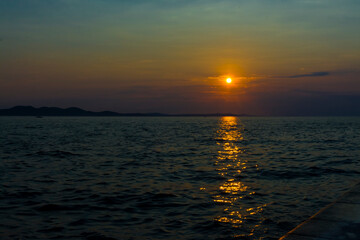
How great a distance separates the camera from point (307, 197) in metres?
13.5

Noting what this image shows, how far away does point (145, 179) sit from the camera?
57.2 feet

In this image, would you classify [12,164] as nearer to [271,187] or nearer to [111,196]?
[111,196]

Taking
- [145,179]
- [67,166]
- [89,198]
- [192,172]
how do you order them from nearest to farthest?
[89,198] → [145,179] → [192,172] → [67,166]

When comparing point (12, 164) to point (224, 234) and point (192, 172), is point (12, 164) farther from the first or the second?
point (224, 234)

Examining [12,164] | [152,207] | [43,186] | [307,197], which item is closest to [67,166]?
[12,164]

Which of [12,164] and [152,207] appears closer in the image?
[152,207]

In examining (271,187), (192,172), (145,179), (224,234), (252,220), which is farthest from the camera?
(192,172)

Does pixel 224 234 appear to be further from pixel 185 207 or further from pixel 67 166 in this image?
pixel 67 166

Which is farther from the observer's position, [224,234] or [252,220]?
[252,220]

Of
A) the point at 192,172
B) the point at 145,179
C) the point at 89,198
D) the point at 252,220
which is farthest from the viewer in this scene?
the point at 192,172

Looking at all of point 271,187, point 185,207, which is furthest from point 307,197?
point 185,207

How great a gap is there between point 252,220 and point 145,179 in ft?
26.4

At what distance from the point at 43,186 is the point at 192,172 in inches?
321

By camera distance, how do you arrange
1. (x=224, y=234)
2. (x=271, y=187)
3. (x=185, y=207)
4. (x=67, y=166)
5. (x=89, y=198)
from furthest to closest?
1. (x=67, y=166)
2. (x=271, y=187)
3. (x=89, y=198)
4. (x=185, y=207)
5. (x=224, y=234)
